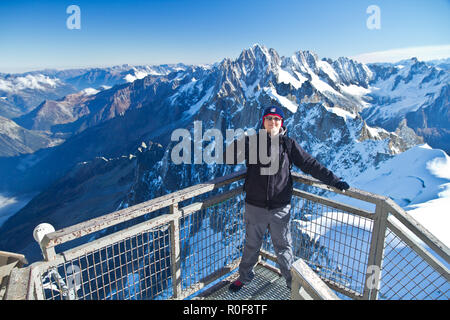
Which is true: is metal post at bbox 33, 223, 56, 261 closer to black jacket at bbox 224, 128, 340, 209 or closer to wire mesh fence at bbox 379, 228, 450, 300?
black jacket at bbox 224, 128, 340, 209

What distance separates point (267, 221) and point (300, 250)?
1.47 m

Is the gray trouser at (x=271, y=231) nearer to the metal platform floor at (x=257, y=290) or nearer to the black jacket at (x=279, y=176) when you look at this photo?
the black jacket at (x=279, y=176)

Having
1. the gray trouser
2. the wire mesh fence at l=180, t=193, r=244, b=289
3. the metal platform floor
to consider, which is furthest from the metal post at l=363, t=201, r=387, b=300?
the wire mesh fence at l=180, t=193, r=244, b=289

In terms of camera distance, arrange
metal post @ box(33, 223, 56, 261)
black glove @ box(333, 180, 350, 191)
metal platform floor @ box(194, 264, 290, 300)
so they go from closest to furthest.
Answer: metal post @ box(33, 223, 56, 261)
black glove @ box(333, 180, 350, 191)
metal platform floor @ box(194, 264, 290, 300)

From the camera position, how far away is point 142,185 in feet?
422

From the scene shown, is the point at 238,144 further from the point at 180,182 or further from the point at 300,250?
the point at 180,182

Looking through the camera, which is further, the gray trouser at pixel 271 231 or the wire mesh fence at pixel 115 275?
the gray trouser at pixel 271 231

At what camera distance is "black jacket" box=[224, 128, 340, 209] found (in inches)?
176

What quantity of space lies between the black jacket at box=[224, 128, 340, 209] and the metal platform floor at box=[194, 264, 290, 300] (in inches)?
68.1

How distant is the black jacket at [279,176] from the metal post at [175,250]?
117 cm

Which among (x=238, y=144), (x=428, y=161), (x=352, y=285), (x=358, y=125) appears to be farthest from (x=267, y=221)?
(x=358, y=125)

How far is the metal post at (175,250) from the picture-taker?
4103mm

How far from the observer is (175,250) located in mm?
4266

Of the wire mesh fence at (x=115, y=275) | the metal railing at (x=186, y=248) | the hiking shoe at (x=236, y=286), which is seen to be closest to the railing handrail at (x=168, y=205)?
the metal railing at (x=186, y=248)
